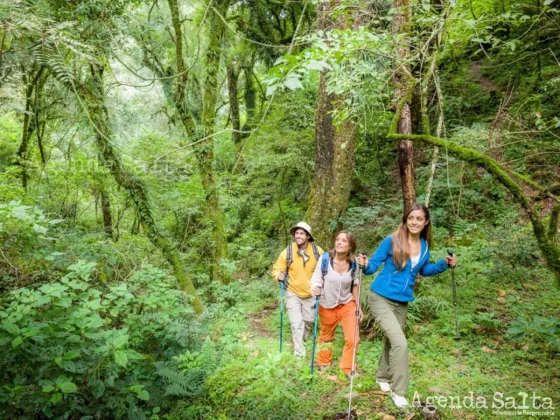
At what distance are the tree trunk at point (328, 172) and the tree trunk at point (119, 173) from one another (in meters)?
2.73

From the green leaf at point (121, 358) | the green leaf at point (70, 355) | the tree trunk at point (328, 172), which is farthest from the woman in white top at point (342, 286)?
the green leaf at point (70, 355)

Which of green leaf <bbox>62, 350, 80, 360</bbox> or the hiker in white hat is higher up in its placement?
the hiker in white hat

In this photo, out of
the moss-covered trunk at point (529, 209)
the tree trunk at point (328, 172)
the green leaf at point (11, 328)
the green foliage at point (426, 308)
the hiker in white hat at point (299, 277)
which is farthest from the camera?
the tree trunk at point (328, 172)

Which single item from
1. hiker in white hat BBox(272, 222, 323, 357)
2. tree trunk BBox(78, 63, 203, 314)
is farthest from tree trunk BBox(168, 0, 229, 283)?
hiker in white hat BBox(272, 222, 323, 357)

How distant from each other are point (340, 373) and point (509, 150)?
7.19 metres

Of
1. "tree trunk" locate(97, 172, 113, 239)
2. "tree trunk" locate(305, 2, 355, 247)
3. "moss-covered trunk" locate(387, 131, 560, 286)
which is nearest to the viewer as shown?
"moss-covered trunk" locate(387, 131, 560, 286)

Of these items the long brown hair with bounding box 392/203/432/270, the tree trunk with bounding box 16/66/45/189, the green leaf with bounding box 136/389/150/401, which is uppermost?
the tree trunk with bounding box 16/66/45/189

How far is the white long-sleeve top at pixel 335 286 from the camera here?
4.45m

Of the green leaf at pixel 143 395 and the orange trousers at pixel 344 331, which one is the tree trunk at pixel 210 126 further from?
the green leaf at pixel 143 395

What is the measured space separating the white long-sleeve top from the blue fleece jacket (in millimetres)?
561

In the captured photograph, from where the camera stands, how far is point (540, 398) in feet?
12.2

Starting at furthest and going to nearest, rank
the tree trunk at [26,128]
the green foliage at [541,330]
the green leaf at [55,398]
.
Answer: the tree trunk at [26,128] < the green foliage at [541,330] < the green leaf at [55,398]

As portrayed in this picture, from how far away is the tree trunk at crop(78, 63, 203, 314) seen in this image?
19.5 ft

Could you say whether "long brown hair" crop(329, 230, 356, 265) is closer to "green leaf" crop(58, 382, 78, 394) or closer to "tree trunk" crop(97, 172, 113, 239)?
"green leaf" crop(58, 382, 78, 394)
